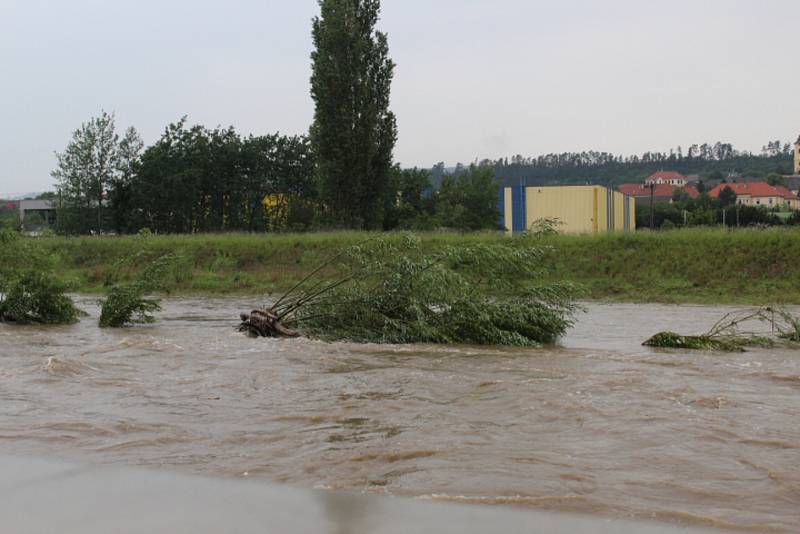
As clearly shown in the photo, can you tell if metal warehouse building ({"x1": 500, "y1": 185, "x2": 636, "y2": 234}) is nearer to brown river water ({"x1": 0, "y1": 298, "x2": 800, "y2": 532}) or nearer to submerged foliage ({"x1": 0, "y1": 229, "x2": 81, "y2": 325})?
submerged foliage ({"x1": 0, "y1": 229, "x2": 81, "y2": 325})

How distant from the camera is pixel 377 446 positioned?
21.9ft

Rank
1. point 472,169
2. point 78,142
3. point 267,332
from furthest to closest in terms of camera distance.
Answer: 1. point 472,169
2. point 78,142
3. point 267,332

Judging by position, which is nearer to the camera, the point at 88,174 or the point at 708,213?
the point at 88,174

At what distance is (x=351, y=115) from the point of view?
36.4m

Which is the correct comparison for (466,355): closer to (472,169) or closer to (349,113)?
(349,113)

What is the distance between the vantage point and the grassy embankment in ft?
73.7

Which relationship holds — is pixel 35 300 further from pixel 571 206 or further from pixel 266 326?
pixel 571 206

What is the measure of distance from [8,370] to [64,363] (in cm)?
71

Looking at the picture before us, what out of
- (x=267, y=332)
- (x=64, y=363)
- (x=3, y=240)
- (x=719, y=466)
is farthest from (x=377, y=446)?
(x=3, y=240)

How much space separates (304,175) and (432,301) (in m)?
38.9

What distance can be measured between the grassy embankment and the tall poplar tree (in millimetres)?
5882

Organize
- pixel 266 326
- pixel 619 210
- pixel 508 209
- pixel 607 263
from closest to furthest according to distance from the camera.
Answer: pixel 266 326, pixel 607 263, pixel 508 209, pixel 619 210

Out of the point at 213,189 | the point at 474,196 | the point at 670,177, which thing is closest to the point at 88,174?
the point at 213,189

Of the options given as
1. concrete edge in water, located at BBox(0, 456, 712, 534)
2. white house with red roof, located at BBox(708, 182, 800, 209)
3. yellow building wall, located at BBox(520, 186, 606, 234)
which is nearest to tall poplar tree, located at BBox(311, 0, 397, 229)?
yellow building wall, located at BBox(520, 186, 606, 234)
